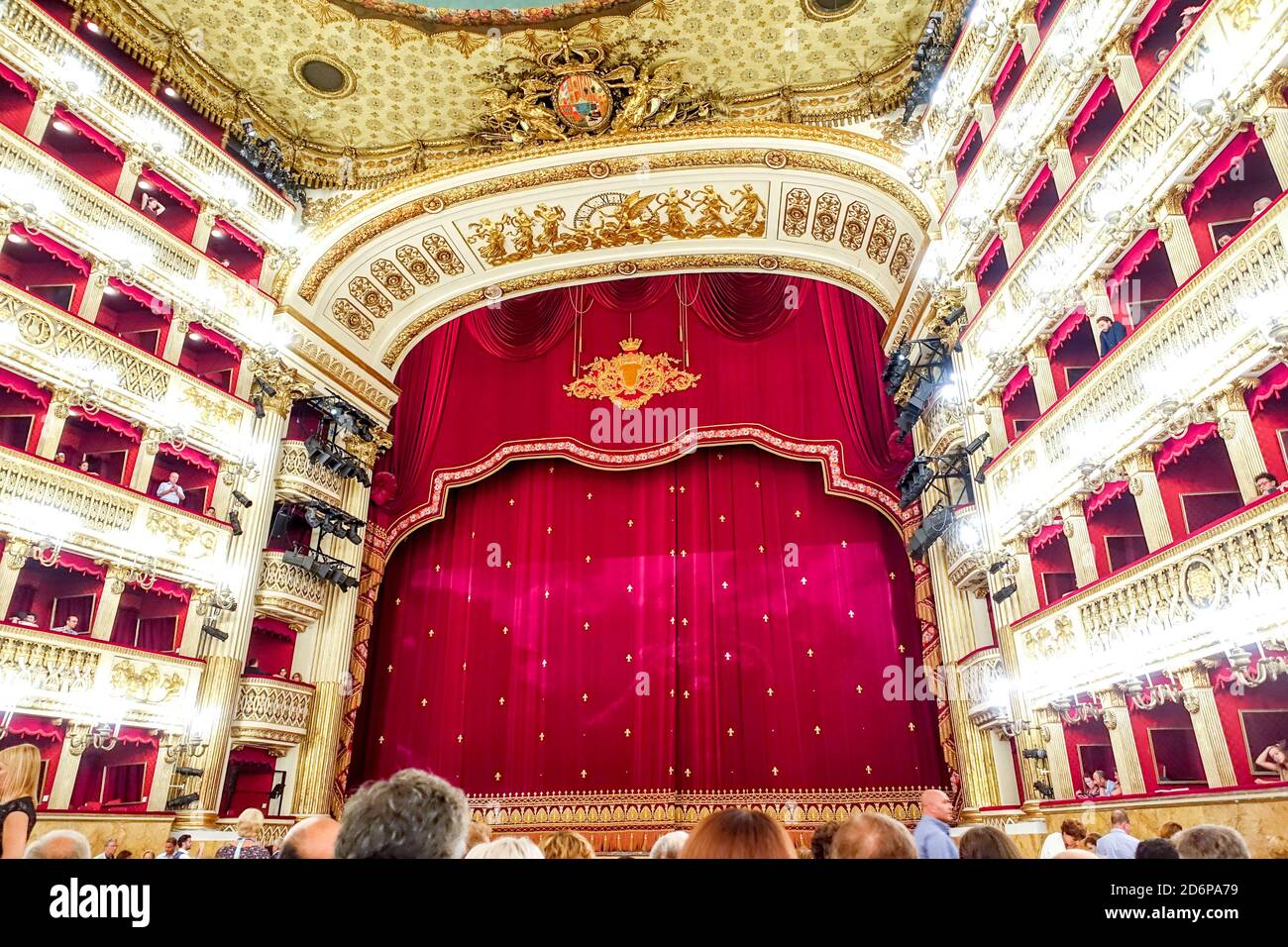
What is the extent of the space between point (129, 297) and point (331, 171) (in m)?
4.46

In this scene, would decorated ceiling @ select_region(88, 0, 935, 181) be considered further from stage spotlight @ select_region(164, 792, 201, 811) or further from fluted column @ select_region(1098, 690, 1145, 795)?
stage spotlight @ select_region(164, 792, 201, 811)

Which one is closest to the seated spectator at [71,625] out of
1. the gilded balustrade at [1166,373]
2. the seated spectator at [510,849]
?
the seated spectator at [510,849]

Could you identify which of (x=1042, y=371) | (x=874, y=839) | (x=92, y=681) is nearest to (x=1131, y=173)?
(x=1042, y=371)

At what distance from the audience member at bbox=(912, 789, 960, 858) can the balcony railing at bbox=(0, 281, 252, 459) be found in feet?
34.0

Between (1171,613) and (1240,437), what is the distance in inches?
55.4

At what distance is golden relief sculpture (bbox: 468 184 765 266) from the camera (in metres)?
13.5

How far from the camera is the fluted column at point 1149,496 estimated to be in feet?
21.3

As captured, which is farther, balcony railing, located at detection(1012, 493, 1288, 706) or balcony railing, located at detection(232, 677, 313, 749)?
balcony railing, located at detection(232, 677, 313, 749)

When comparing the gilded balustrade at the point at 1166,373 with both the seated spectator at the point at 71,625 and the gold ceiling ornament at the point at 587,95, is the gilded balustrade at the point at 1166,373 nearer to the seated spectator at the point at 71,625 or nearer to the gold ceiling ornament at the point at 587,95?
the gold ceiling ornament at the point at 587,95

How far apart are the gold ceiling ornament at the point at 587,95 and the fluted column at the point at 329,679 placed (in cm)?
614

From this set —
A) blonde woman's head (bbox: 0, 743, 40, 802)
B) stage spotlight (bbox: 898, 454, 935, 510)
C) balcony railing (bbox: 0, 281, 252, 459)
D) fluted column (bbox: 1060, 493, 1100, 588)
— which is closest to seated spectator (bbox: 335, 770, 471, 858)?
blonde woman's head (bbox: 0, 743, 40, 802)

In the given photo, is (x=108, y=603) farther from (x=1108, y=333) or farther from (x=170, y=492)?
(x=1108, y=333)

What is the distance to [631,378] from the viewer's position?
1392 centimetres

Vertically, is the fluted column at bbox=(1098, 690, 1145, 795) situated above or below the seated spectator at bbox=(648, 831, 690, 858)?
above
